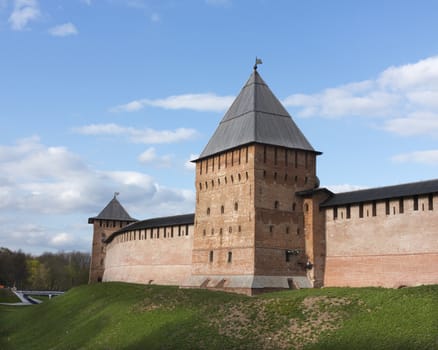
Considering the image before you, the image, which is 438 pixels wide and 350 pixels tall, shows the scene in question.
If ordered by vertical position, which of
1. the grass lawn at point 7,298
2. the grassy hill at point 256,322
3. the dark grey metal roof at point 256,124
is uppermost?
the dark grey metal roof at point 256,124

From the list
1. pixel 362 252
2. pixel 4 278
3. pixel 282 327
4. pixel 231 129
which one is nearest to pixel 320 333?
pixel 282 327

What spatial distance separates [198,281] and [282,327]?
10.9 metres

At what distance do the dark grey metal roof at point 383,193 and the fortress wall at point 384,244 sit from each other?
0.92ft

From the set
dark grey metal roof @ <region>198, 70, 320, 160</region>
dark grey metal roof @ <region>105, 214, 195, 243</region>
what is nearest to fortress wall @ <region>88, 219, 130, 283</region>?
dark grey metal roof @ <region>105, 214, 195, 243</region>

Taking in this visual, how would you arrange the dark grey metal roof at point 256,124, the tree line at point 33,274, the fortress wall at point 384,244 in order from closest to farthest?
the fortress wall at point 384,244 → the dark grey metal roof at point 256,124 → the tree line at point 33,274

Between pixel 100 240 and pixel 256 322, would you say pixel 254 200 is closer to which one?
pixel 256 322

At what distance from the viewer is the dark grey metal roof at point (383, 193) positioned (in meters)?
21.9

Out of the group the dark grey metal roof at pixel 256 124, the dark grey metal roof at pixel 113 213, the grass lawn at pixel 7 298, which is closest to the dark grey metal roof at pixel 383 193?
the dark grey metal roof at pixel 256 124

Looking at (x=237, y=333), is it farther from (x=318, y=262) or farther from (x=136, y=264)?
(x=136, y=264)

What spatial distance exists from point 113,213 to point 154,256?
1205cm

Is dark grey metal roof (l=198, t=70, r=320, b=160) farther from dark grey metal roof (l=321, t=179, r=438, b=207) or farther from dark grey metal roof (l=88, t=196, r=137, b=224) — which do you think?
dark grey metal roof (l=88, t=196, r=137, b=224)

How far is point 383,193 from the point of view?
23422 millimetres

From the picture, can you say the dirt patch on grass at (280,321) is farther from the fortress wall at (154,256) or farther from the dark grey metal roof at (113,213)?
the dark grey metal roof at (113,213)

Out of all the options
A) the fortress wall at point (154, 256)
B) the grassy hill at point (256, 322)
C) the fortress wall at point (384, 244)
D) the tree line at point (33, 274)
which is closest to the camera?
the grassy hill at point (256, 322)
